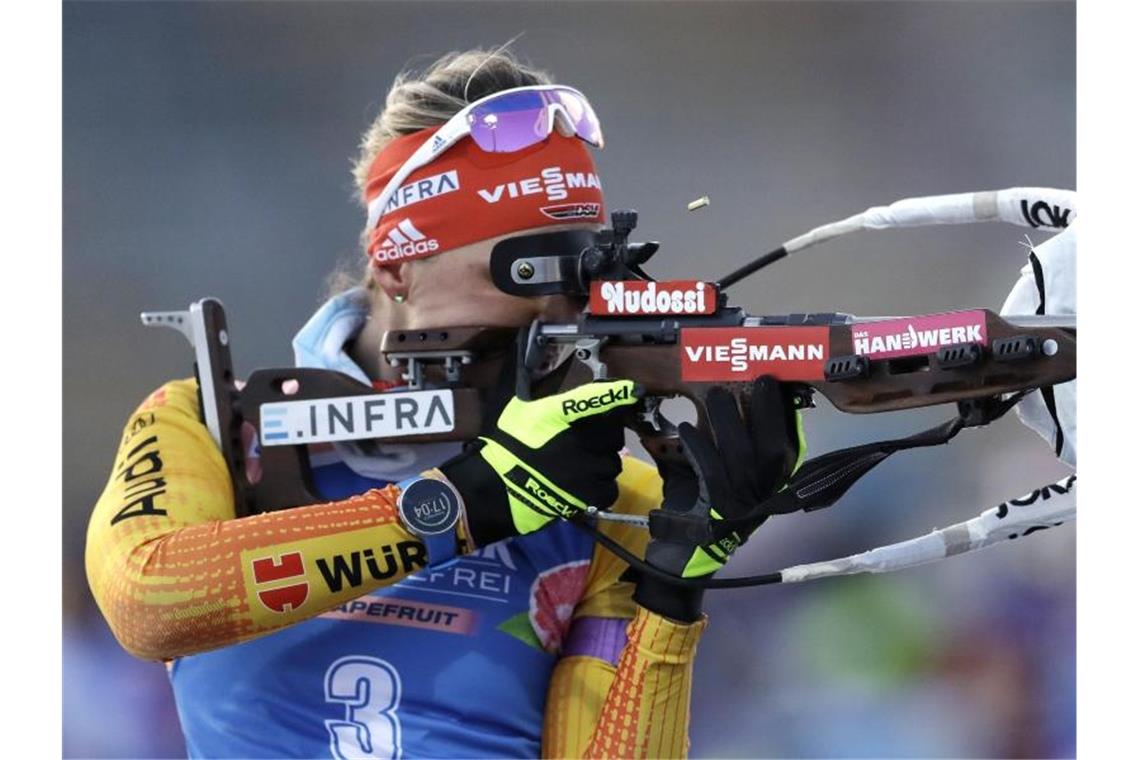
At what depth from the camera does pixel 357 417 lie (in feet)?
6.13

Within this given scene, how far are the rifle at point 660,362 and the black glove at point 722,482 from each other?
19 millimetres

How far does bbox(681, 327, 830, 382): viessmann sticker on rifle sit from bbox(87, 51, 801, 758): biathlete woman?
38 mm

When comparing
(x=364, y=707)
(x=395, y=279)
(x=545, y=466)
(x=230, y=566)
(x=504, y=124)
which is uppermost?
(x=504, y=124)

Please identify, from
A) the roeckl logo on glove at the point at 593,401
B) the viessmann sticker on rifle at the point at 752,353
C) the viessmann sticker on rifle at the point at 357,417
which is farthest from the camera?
the viessmann sticker on rifle at the point at 357,417

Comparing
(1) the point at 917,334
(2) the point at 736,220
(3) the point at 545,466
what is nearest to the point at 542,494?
(3) the point at 545,466

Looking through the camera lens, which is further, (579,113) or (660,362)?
(579,113)

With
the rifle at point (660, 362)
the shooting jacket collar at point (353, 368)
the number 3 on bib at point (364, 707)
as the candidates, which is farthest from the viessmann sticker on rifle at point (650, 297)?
the number 3 on bib at point (364, 707)

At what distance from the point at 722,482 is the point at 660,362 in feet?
0.57

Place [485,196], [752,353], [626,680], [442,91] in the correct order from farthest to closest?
[442,91]
[485,196]
[626,680]
[752,353]

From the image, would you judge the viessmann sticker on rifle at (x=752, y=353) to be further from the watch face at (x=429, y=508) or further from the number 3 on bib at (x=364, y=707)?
the number 3 on bib at (x=364, y=707)

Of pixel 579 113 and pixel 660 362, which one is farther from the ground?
pixel 579 113

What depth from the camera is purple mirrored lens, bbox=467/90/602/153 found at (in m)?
1.92

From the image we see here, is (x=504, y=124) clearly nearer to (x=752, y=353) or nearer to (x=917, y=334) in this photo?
(x=752, y=353)

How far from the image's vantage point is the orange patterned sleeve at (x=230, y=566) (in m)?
1.64
